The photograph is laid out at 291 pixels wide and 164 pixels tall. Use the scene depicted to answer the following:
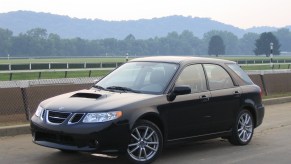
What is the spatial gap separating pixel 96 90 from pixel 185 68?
142 centimetres

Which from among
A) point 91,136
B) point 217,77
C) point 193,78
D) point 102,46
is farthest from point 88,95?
point 102,46

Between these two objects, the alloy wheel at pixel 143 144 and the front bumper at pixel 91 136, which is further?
the alloy wheel at pixel 143 144

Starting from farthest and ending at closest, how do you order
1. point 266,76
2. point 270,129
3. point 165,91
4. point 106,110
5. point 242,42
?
point 242,42 < point 266,76 < point 270,129 < point 165,91 < point 106,110

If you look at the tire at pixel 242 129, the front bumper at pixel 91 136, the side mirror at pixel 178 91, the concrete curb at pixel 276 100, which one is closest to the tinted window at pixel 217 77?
the tire at pixel 242 129

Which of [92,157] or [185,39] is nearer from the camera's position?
[92,157]

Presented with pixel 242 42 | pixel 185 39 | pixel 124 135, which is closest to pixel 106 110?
pixel 124 135

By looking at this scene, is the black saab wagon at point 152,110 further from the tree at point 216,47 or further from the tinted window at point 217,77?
the tree at point 216,47

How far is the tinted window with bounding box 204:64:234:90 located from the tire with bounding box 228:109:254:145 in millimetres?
575

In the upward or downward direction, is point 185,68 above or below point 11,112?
above

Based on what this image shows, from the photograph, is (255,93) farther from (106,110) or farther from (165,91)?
(106,110)

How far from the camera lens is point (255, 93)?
9.52 metres

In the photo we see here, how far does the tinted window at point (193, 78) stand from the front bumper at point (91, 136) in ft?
4.96

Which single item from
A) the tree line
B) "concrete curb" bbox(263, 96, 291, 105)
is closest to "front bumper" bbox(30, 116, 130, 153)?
"concrete curb" bbox(263, 96, 291, 105)

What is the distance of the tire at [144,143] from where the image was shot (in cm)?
719
